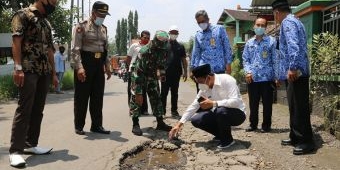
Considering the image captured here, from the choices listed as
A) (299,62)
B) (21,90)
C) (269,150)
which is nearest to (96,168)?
(21,90)

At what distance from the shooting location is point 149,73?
21.2 feet

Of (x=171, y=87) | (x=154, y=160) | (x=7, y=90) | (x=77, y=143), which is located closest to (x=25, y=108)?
(x=77, y=143)

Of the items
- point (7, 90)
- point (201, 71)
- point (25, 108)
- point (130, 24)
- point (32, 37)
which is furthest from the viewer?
point (130, 24)

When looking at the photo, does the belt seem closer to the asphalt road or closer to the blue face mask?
the asphalt road

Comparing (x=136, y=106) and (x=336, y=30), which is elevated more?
(x=336, y=30)

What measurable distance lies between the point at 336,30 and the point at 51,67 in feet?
15.0

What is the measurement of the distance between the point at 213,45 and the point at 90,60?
1870mm

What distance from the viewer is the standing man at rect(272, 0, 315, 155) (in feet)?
16.6

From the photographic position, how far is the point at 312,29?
8.01m

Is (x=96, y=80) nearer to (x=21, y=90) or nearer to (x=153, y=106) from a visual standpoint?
(x=153, y=106)

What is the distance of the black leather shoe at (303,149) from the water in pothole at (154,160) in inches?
51.9

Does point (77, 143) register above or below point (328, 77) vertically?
below

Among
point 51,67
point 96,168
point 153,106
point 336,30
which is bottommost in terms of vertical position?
point 96,168

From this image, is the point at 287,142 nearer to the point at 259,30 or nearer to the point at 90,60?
the point at 259,30
